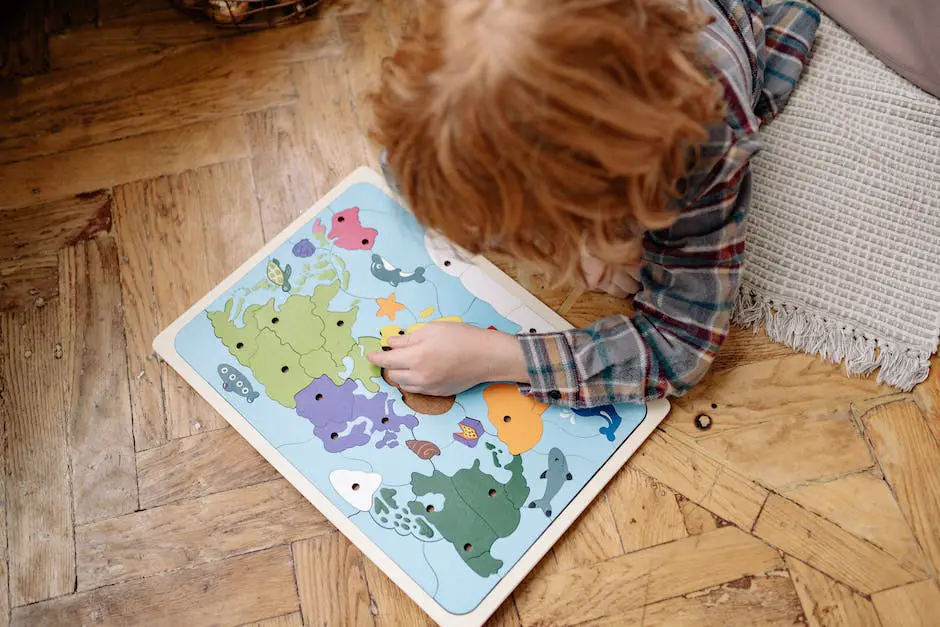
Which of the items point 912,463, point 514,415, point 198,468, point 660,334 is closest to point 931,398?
point 912,463

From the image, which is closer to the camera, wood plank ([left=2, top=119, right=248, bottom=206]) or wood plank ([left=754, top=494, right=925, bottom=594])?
wood plank ([left=754, top=494, right=925, bottom=594])

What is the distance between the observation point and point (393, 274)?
0.83 meters

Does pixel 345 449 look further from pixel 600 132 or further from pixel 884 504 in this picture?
pixel 884 504

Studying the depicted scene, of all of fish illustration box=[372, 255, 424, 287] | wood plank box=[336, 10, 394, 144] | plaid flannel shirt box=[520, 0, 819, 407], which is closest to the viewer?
plaid flannel shirt box=[520, 0, 819, 407]

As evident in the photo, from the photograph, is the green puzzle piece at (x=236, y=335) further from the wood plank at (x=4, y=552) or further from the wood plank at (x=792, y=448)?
the wood plank at (x=792, y=448)

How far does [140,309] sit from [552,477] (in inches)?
19.5

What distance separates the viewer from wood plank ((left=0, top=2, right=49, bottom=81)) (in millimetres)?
948

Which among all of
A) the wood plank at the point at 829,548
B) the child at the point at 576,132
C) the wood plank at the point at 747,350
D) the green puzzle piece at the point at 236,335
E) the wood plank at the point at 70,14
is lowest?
the green puzzle piece at the point at 236,335

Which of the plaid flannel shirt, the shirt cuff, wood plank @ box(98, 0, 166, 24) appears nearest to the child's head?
the plaid flannel shirt

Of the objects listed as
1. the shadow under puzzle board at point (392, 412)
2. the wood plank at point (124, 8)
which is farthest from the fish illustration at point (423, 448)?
the wood plank at point (124, 8)

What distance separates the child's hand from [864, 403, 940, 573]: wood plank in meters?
0.37

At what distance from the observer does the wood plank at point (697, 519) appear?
0.73 m

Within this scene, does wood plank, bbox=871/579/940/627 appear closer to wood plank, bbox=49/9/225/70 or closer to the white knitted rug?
the white knitted rug

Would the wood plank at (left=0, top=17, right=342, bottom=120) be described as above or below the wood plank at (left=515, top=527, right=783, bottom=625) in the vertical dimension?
above
